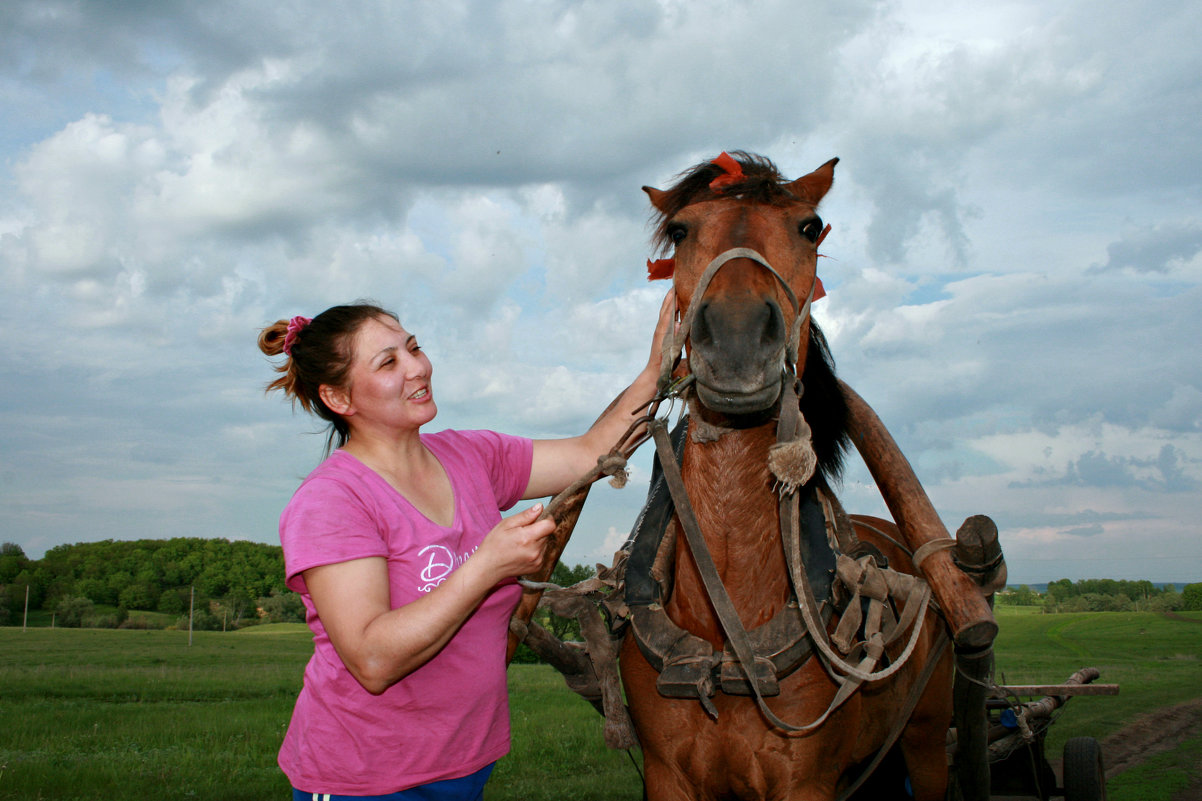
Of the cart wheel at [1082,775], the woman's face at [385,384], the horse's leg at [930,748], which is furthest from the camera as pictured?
the cart wheel at [1082,775]

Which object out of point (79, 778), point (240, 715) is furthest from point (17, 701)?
point (79, 778)

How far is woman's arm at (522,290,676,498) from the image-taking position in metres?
2.95

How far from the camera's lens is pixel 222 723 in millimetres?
13258

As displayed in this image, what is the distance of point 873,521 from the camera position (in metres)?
4.91

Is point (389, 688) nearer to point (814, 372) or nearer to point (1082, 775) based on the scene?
point (814, 372)

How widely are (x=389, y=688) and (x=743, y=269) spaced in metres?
1.59

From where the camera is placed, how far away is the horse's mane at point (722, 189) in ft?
8.96

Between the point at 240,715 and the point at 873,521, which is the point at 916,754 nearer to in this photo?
the point at 873,521

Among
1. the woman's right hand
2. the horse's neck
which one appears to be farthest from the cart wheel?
the woman's right hand

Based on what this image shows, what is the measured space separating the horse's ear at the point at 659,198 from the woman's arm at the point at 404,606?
1.62 metres

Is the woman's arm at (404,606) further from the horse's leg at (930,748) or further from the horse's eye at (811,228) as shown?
the horse's leg at (930,748)

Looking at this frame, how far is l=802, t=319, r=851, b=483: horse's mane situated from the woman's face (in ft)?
4.80

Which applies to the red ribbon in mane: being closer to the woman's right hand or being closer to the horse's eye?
the horse's eye

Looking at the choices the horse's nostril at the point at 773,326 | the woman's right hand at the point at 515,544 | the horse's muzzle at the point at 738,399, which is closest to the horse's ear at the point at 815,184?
the horse's nostril at the point at 773,326
